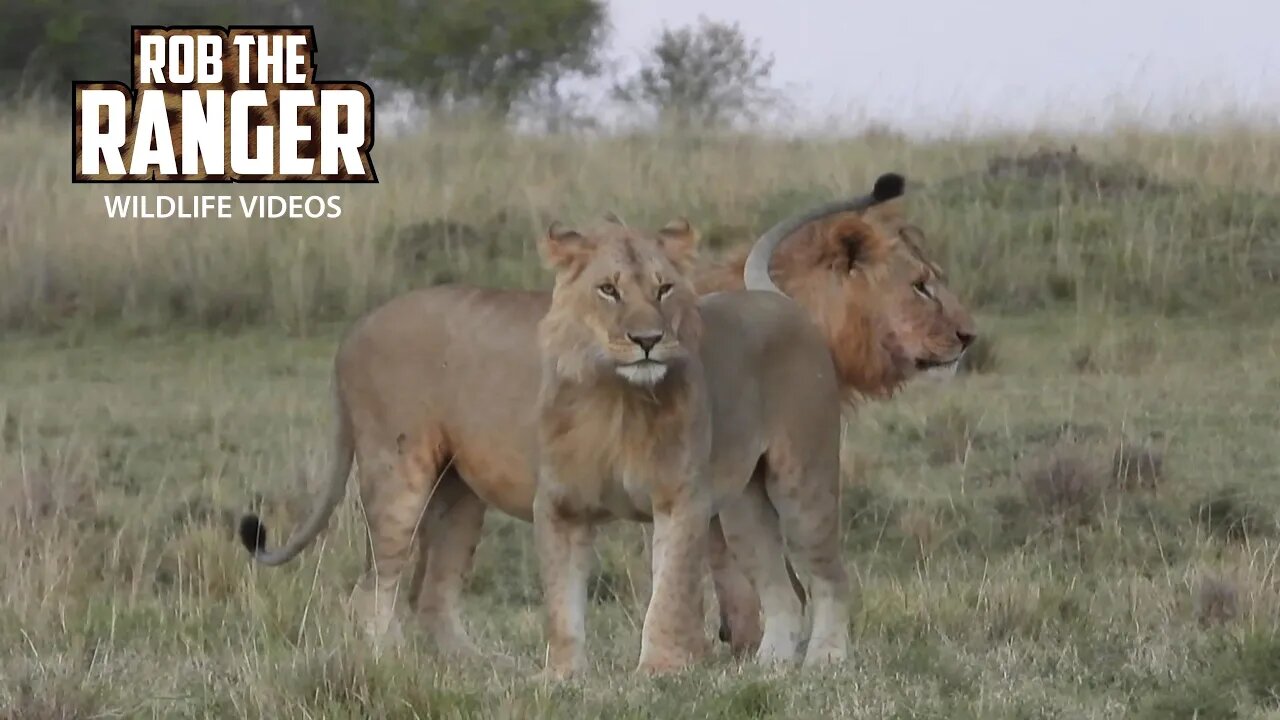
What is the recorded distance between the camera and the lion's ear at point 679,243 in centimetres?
474

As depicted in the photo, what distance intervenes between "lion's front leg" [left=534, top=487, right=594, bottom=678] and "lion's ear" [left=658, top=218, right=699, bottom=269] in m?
0.58

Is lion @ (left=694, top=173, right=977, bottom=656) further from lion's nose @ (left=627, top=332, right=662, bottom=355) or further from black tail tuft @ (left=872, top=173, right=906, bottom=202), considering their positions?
lion's nose @ (left=627, top=332, right=662, bottom=355)

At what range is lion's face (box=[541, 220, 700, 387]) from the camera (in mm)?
4484

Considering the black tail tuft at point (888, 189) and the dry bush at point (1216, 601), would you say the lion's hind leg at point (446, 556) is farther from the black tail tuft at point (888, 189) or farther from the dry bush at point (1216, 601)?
the dry bush at point (1216, 601)

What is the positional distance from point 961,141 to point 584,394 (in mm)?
10227

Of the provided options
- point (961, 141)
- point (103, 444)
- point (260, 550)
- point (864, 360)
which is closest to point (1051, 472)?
point (864, 360)

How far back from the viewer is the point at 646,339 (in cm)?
446

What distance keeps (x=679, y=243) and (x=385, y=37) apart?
16.9 meters

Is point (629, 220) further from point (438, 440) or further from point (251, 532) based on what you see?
point (438, 440)

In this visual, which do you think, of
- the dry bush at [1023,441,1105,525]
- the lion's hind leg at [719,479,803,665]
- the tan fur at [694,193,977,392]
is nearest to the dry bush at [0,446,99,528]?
the tan fur at [694,193,977,392]

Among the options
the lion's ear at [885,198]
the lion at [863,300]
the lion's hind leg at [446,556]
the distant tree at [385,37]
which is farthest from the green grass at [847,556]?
the distant tree at [385,37]

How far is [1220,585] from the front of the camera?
556 centimetres

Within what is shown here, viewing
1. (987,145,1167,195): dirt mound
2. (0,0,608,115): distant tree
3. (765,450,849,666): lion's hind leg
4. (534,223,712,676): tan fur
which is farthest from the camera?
(0,0,608,115): distant tree

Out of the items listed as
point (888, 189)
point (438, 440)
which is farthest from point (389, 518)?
point (888, 189)
